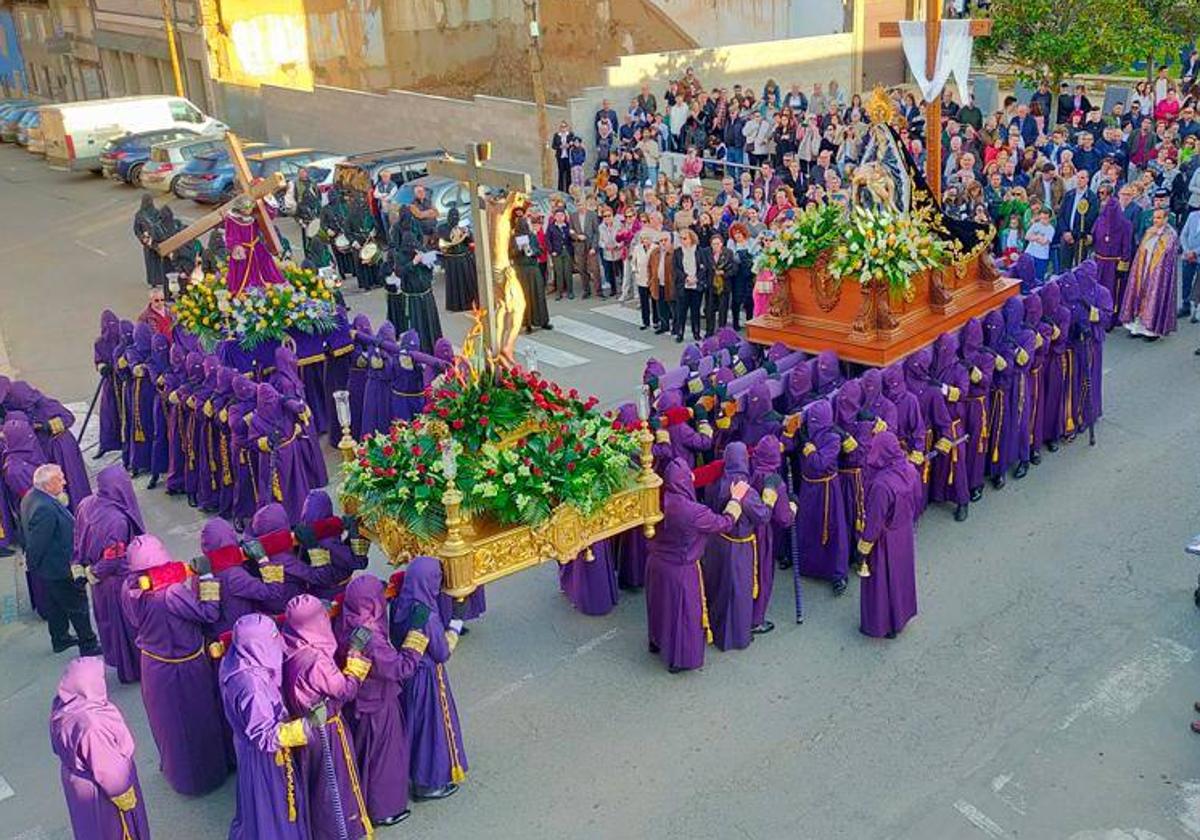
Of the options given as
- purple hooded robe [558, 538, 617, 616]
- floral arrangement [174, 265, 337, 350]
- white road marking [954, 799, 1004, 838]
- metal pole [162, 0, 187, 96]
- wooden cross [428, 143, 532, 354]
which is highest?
metal pole [162, 0, 187, 96]

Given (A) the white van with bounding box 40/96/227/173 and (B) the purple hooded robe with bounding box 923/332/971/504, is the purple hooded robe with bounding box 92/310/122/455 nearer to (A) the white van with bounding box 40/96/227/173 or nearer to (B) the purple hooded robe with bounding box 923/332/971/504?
(B) the purple hooded robe with bounding box 923/332/971/504

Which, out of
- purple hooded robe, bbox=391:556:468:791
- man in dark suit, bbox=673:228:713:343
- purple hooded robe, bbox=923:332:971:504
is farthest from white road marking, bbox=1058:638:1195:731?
man in dark suit, bbox=673:228:713:343

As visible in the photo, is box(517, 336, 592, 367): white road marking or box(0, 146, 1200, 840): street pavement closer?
box(0, 146, 1200, 840): street pavement

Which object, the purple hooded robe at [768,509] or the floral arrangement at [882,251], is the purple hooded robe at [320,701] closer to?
the purple hooded robe at [768,509]

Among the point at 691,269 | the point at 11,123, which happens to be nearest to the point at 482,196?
the point at 691,269

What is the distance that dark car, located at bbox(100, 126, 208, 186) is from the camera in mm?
28922

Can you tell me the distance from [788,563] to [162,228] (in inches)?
496

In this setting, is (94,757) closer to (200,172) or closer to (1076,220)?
(1076,220)

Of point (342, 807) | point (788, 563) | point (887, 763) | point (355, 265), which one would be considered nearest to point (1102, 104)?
point (355, 265)

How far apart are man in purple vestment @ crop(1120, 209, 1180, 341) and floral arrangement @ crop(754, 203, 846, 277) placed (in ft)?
17.0

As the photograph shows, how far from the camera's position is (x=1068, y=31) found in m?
21.4

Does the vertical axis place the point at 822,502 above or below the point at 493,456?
A: below

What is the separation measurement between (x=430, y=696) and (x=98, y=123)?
94.5ft

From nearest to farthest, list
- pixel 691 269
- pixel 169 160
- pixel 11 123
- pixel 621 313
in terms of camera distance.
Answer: pixel 691 269, pixel 621 313, pixel 169 160, pixel 11 123
